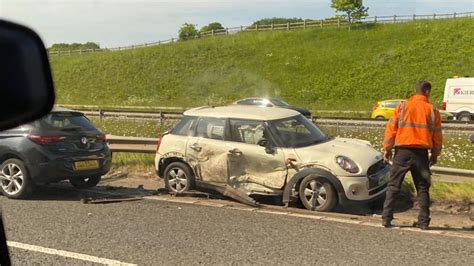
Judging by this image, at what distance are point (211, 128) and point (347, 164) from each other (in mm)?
2287

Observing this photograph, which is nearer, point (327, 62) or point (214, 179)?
point (214, 179)

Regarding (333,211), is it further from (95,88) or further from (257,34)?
(257,34)

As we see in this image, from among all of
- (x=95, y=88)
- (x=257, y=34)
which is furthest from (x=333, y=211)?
(x=257, y=34)

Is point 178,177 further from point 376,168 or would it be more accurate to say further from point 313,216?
point 376,168

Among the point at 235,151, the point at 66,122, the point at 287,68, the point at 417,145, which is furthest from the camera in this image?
the point at 287,68

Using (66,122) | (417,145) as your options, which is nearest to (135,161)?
(66,122)

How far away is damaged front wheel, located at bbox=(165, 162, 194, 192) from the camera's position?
864cm

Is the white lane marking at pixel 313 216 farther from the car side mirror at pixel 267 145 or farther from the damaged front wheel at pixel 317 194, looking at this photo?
the car side mirror at pixel 267 145

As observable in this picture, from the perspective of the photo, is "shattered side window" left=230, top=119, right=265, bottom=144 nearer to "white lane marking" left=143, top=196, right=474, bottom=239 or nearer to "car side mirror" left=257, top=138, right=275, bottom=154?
"car side mirror" left=257, top=138, right=275, bottom=154

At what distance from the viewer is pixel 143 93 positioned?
41.6m

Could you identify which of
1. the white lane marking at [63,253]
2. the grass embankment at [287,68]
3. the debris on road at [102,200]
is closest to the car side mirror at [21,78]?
the white lane marking at [63,253]

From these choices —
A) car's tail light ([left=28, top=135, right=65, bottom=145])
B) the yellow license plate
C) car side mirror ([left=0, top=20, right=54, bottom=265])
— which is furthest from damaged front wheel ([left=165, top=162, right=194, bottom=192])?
car side mirror ([left=0, top=20, right=54, bottom=265])

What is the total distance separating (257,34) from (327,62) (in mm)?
10465

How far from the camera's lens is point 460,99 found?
24344 millimetres
